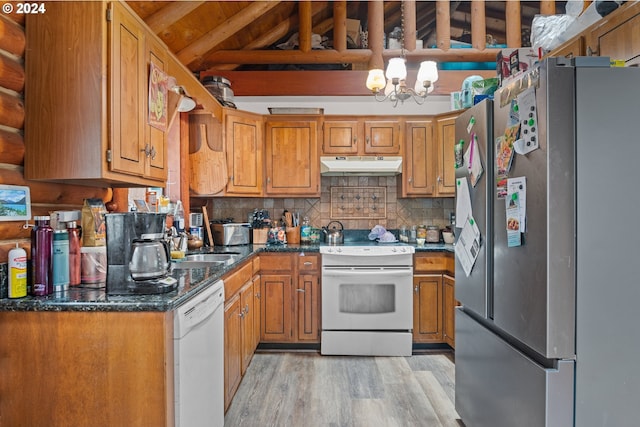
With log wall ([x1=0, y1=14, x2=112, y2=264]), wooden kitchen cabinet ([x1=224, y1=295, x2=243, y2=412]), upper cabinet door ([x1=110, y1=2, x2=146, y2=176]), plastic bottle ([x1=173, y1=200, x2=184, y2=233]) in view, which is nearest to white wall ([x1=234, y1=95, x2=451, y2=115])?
plastic bottle ([x1=173, y1=200, x2=184, y2=233])

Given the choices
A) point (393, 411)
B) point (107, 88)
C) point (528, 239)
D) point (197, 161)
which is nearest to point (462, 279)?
point (528, 239)

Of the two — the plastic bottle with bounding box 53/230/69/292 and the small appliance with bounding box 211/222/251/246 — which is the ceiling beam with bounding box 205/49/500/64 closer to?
the small appliance with bounding box 211/222/251/246

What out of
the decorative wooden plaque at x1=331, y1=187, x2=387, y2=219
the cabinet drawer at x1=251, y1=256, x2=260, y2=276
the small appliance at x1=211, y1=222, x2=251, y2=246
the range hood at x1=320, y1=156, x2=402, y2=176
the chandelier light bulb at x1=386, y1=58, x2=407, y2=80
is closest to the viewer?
the chandelier light bulb at x1=386, y1=58, x2=407, y2=80

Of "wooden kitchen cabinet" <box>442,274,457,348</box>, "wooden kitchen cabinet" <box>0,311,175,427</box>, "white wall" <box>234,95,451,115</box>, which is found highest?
"white wall" <box>234,95,451,115</box>

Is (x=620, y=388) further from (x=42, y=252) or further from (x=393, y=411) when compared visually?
(x=42, y=252)

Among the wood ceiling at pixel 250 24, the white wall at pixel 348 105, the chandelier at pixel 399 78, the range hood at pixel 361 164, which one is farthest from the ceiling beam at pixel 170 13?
the range hood at pixel 361 164

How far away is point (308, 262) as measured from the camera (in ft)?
10.8

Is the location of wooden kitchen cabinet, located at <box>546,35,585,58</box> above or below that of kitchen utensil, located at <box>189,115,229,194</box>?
above

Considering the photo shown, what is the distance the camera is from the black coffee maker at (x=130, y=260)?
1.46 metres

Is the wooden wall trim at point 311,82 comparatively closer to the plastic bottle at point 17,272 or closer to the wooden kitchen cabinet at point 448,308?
the wooden kitchen cabinet at point 448,308

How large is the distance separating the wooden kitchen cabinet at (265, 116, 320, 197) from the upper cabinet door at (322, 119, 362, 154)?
12 centimetres

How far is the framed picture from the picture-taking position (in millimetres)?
1393

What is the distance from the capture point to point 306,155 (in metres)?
3.60

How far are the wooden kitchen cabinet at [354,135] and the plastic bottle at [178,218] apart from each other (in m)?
1.50
